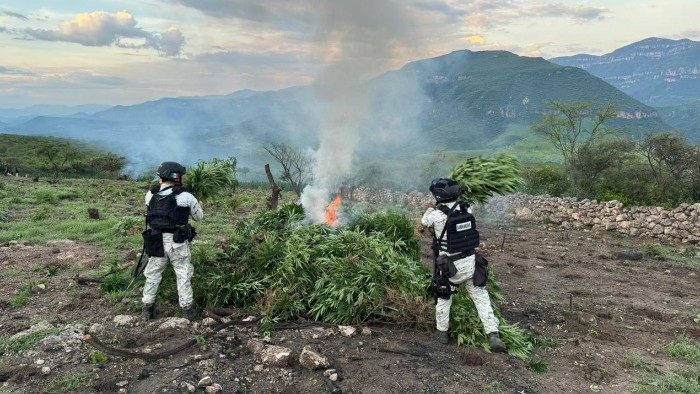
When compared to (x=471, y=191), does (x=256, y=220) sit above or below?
below

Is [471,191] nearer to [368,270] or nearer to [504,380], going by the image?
[368,270]

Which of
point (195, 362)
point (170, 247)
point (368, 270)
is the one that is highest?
point (170, 247)

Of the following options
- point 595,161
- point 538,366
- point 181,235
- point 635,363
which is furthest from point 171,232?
point 595,161

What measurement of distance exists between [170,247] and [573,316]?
6.87m

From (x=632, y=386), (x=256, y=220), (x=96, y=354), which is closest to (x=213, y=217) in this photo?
(x=256, y=220)

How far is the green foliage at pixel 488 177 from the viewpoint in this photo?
7.39 meters

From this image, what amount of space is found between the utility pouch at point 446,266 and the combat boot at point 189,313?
3.82 metres

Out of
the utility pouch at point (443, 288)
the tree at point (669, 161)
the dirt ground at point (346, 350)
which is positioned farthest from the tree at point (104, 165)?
the utility pouch at point (443, 288)

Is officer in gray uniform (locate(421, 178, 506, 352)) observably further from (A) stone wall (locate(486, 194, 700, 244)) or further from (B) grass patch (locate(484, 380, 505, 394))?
(A) stone wall (locate(486, 194, 700, 244))

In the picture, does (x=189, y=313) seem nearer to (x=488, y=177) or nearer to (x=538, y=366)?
(x=538, y=366)

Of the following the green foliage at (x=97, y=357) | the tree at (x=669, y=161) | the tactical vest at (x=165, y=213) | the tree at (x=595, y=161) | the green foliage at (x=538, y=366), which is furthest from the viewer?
the tree at (x=595, y=161)

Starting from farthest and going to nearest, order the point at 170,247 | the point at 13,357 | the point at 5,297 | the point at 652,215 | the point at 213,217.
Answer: the point at 213,217 < the point at 652,215 < the point at 5,297 < the point at 170,247 < the point at 13,357

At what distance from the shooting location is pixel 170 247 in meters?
6.80

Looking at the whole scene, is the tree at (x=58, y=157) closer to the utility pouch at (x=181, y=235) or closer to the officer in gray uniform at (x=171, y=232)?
the officer in gray uniform at (x=171, y=232)
